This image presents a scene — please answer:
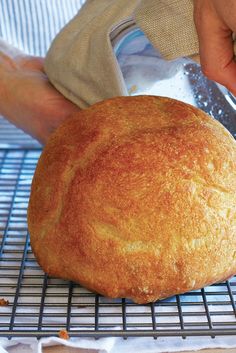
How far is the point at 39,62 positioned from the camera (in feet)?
5.62

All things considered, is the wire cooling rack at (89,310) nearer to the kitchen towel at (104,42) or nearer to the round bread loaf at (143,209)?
the round bread loaf at (143,209)

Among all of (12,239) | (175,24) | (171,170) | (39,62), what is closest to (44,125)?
(39,62)

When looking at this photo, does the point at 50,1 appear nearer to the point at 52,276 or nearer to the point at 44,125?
the point at 44,125

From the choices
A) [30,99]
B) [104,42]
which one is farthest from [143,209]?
[30,99]

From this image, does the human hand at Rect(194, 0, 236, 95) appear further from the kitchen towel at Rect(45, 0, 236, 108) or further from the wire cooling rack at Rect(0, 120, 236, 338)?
the wire cooling rack at Rect(0, 120, 236, 338)

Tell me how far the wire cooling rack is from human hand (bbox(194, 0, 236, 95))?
13.2 inches

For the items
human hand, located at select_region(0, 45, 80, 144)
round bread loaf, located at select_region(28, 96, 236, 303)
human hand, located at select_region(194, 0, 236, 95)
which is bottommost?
human hand, located at select_region(0, 45, 80, 144)

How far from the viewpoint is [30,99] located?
1.56 m

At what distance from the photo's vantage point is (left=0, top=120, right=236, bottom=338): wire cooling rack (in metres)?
1.01

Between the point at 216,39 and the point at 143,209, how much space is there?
0.28 meters

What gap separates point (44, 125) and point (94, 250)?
1.78 ft

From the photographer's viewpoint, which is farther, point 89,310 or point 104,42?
point 104,42

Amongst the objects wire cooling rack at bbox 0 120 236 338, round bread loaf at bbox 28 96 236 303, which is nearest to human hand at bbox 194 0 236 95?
round bread loaf at bbox 28 96 236 303

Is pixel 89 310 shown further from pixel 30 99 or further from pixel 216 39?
pixel 30 99
